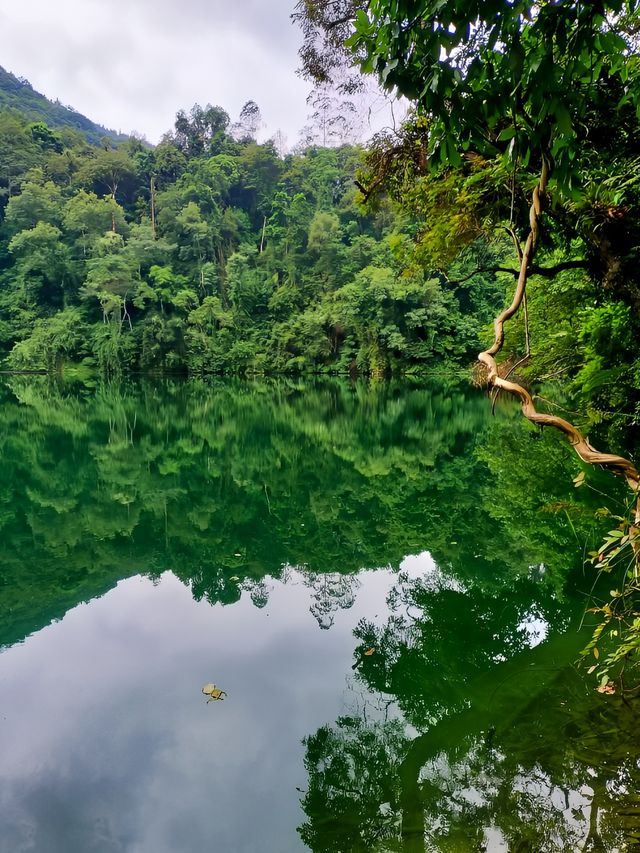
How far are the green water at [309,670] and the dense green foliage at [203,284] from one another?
83.8ft

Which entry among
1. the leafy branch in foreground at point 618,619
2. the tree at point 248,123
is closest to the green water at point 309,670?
the leafy branch in foreground at point 618,619

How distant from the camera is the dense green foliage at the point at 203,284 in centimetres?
3384

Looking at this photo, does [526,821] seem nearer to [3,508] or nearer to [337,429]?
[3,508]

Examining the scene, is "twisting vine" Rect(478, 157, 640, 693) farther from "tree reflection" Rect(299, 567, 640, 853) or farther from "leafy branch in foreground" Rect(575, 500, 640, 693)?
"tree reflection" Rect(299, 567, 640, 853)

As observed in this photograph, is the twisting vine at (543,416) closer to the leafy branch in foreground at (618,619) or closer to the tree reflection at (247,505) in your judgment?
the leafy branch in foreground at (618,619)

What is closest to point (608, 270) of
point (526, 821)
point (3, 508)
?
point (526, 821)

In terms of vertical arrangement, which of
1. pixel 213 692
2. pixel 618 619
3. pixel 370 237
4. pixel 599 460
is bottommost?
pixel 213 692

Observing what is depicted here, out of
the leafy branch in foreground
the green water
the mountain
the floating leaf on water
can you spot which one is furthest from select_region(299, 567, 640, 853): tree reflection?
the mountain

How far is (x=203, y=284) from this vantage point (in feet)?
129

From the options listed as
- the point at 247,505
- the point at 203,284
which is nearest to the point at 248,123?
the point at 203,284

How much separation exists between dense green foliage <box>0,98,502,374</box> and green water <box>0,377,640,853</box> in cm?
2554

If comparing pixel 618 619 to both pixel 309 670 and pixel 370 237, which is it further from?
pixel 370 237

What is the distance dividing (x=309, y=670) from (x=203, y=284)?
38.7 meters

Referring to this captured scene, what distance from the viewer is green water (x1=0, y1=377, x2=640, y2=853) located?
2422 mm
